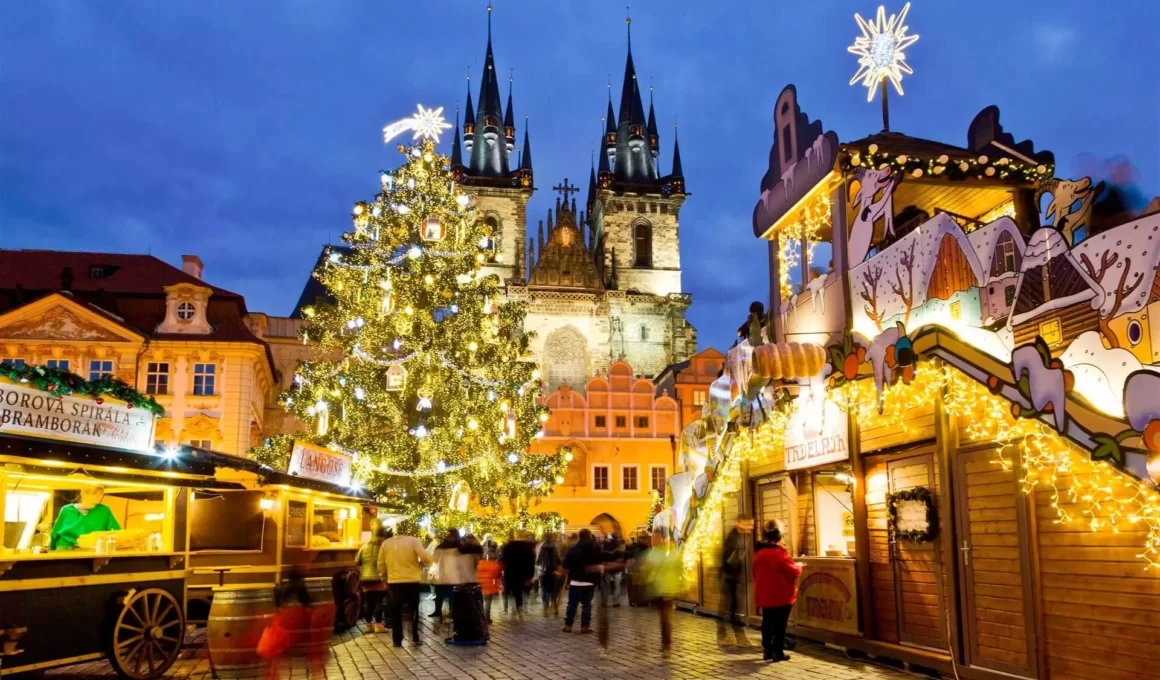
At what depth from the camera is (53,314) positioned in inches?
1316

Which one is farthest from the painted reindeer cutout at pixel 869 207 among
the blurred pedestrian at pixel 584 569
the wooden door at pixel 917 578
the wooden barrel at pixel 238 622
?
the wooden barrel at pixel 238 622

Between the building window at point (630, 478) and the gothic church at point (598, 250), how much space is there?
19.4 metres

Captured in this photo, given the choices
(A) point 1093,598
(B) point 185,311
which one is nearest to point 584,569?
(A) point 1093,598

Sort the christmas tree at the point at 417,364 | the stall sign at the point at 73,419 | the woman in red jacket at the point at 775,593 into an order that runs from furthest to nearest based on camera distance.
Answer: the christmas tree at the point at 417,364 < the woman in red jacket at the point at 775,593 < the stall sign at the point at 73,419

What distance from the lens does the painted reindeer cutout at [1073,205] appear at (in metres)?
9.31

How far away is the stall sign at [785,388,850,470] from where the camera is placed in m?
12.7

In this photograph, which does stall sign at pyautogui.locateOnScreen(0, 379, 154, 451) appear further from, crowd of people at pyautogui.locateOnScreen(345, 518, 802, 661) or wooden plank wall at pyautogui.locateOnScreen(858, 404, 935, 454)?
wooden plank wall at pyautogui.locateOnScreen(858, 404, 935, 454)

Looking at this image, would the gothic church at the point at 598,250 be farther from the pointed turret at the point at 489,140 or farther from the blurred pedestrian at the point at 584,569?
the blurred pedestrian at the point at 584,569

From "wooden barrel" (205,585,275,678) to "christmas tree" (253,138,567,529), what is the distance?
1198cm

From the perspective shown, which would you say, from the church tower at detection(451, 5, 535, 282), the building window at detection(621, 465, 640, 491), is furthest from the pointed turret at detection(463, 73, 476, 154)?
the building window at detection(621, 465, 640, 491)

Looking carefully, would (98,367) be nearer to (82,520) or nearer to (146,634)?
(82,520)

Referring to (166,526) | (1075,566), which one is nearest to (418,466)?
(166,526)

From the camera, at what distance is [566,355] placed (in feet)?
214

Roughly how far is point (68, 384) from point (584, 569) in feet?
23.6
